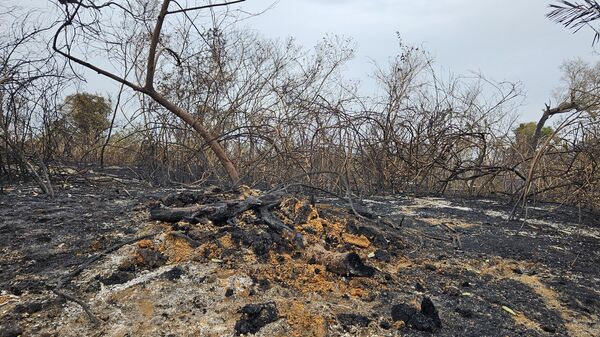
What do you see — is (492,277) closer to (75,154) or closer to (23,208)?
(23,208)

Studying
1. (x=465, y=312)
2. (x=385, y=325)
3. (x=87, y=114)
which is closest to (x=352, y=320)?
(x=385, y=325)

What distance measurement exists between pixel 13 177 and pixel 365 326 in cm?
461

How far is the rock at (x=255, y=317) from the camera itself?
168cm

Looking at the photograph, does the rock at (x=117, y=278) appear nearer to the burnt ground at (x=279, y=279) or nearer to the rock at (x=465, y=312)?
the burnt ground at (x=279, y=279)

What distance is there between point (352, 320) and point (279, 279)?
43cm

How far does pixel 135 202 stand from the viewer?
3439 mm

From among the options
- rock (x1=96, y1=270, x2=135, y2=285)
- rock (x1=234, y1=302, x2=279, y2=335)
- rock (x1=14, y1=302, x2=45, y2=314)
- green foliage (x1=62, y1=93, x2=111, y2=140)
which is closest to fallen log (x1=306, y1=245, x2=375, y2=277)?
rock (x1=234, y1=302, x2=279, y2=335)

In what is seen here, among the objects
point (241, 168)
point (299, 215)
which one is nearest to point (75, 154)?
point (241, 168)

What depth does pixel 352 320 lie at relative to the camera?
5.83ft

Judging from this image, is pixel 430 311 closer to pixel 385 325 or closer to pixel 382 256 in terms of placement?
pixel 385 325

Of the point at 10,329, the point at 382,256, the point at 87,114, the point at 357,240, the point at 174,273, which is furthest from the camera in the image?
the point at 87,114

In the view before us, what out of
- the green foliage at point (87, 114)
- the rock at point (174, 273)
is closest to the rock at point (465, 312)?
the rock at point (174, 273)

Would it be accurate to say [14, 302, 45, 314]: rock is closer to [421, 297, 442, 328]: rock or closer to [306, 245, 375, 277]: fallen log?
[306, 245, 375, 277]: fallen log

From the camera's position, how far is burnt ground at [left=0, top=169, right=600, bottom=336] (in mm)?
1741
